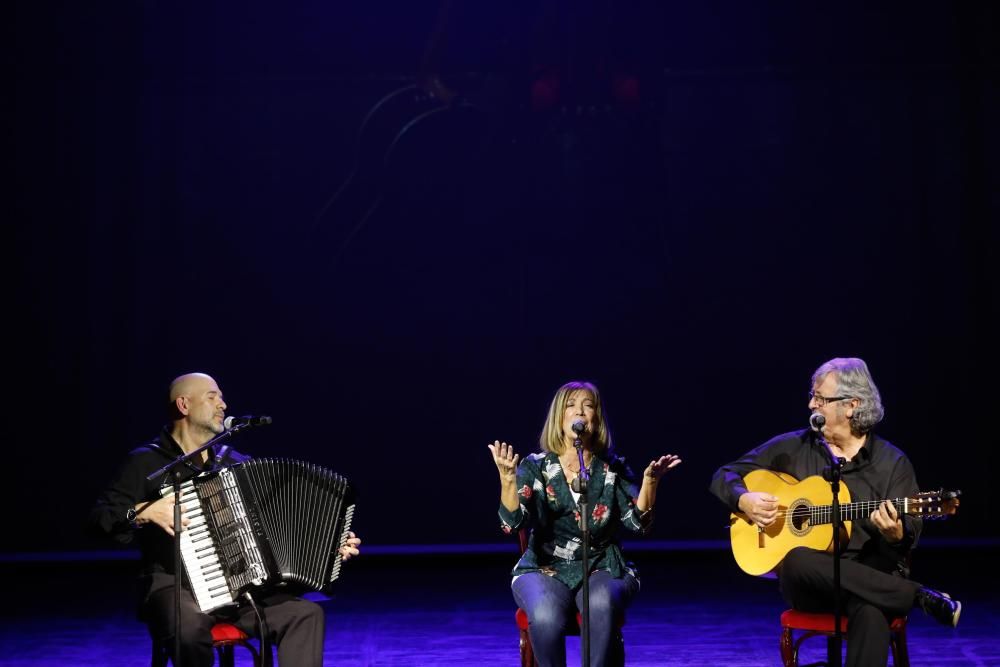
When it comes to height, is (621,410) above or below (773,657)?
above

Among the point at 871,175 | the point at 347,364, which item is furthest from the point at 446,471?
the point at 871,175

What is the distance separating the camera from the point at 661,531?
774 cm

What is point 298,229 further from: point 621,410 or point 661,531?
point 661,531

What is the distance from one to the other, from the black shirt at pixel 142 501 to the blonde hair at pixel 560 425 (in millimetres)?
1122

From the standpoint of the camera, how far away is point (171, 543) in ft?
13.7

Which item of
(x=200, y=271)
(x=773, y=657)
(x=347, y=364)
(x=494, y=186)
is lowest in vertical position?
(x=773, y=657)

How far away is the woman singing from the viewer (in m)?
4.13

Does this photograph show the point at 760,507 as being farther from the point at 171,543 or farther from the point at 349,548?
the point at 171,543

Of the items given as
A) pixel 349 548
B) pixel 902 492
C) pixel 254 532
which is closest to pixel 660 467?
pixel 902 492

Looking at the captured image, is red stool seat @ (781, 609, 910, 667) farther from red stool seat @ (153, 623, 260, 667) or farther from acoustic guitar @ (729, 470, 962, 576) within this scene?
red stool seat @ (153, 623, 260, 667)

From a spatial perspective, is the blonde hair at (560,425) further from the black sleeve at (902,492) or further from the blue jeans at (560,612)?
the black sleeve at (902,492)

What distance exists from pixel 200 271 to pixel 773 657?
427cm

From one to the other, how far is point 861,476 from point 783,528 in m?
0.33

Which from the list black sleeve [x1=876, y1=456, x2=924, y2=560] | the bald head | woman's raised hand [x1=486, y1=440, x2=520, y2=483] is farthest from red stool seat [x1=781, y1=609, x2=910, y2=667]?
the bald head
